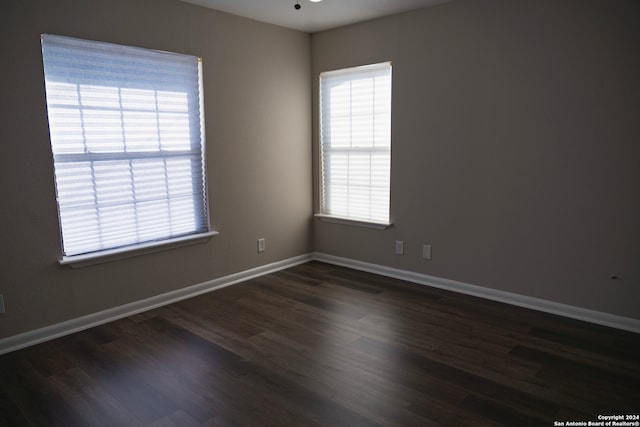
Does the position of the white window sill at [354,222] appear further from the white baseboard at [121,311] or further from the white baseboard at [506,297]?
the white baseboard at [121,311]

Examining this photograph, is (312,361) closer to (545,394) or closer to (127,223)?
(545,394)

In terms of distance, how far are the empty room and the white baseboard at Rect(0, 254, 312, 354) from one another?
2cm

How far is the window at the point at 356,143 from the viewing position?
13.6ft

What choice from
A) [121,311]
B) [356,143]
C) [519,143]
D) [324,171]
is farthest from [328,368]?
[324,171]

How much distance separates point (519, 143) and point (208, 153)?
2523 millimetres

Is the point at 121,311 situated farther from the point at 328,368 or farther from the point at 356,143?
the point at 356,143

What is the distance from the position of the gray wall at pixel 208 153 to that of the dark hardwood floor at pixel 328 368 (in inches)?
13.7

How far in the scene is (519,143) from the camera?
10.9ft

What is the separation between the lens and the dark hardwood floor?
2156mm

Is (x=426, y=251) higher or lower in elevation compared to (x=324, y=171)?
lower

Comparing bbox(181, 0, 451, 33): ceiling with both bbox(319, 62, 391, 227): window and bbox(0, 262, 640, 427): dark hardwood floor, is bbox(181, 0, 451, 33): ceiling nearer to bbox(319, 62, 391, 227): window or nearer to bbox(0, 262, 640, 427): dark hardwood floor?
bbox(319, 62, 391, 227): window

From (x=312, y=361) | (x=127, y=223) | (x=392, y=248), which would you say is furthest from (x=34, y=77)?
(x=392, y=248)

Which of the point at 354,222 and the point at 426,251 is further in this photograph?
the point at 354,222

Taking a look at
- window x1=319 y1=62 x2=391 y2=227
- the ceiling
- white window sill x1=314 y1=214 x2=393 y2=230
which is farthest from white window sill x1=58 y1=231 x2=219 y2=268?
the ceiling
